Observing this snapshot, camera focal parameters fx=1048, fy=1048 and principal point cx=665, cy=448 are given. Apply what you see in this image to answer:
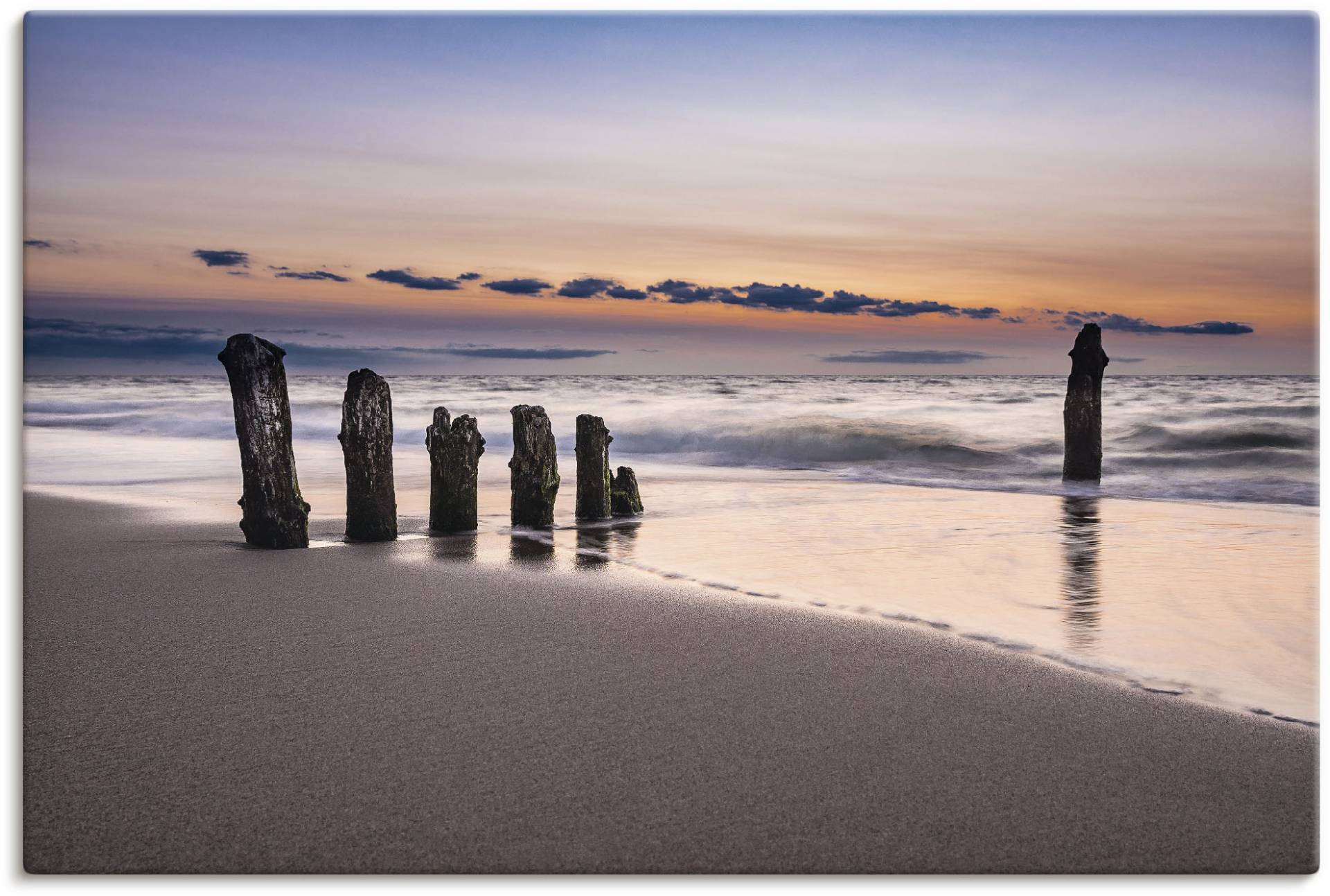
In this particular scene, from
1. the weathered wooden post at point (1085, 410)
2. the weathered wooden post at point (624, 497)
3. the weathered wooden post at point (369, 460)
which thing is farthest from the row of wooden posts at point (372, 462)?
the weathered wooden post at point (1085, 410)

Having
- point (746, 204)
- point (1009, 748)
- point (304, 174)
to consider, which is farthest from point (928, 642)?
point (304, 174)

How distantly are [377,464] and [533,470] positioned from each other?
45.0 inches

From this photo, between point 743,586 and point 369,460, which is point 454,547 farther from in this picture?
point 743,586

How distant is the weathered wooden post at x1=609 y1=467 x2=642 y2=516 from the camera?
811 centimetres

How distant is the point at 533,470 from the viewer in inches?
284

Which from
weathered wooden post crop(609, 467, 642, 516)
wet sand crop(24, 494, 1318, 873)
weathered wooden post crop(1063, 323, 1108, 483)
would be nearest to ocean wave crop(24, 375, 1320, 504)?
weathered wooden post crop(1063, 323, 1108, 483)

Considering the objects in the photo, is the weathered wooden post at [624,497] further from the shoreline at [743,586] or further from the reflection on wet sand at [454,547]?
the reflection on wet sand at [454,547]

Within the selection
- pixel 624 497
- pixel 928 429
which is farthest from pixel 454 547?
pixel 928 429

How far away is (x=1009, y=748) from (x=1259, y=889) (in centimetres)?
66

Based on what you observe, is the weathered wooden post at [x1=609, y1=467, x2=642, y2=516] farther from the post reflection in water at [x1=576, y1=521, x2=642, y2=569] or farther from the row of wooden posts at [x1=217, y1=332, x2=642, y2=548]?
the post reflection in water at [x1=576, y1=521, x2=642, y2=569]

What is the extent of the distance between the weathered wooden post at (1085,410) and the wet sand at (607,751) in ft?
28.6

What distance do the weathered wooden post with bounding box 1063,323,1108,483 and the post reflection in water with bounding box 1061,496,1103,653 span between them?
2.92m

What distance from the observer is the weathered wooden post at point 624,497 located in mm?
8109

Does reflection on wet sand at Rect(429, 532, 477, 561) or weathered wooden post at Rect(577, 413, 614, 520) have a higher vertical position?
weathered wooden post at Rect(577, 413, 614, 520)
